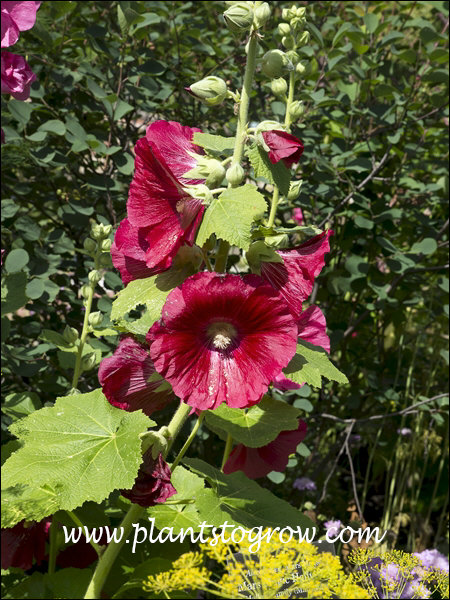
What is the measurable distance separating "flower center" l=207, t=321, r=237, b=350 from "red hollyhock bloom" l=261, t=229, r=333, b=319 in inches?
3.2

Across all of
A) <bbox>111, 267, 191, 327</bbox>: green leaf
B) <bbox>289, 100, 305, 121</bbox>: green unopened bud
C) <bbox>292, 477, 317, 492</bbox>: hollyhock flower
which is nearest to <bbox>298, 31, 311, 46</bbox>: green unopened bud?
<bbox>289, 100, 305, 121</bbox>: green unopened bud

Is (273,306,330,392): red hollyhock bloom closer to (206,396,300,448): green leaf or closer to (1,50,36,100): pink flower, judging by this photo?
(206,396,300,448): green leaf

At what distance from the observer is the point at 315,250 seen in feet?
3.11

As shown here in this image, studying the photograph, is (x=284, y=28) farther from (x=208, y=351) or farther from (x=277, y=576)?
(x=277, y=576)

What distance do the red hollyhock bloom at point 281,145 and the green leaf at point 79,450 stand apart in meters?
0.36

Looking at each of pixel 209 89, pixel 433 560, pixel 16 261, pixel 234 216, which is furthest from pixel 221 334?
pixel 433 560

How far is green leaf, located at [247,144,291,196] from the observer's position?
88cm

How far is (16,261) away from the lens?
1650mm

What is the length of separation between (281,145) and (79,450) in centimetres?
46

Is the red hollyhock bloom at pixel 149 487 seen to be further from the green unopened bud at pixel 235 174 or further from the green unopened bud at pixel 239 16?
the green unopened bud at pixel 239 16

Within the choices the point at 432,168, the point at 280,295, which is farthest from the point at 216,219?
the point at 432,168

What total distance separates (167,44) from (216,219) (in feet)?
5.32

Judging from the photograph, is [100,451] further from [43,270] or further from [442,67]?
[442,67]

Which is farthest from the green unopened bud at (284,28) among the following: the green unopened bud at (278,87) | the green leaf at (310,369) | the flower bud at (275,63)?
the green leaf at (310,369)
